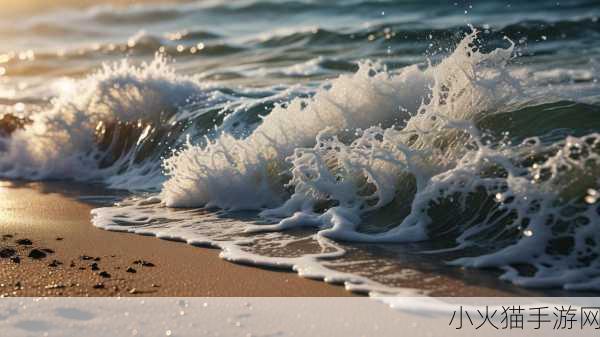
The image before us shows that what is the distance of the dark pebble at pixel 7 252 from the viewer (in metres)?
4.93

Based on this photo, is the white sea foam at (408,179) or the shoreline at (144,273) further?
the white sea foam at (408,179)

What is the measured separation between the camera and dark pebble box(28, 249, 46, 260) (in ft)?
16.2

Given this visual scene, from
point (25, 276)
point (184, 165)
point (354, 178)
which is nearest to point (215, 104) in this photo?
point (184, 165)

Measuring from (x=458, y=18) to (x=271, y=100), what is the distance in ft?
28.1

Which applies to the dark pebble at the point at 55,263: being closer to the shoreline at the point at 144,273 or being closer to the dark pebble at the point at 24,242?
the shoreline at the point at 144,273

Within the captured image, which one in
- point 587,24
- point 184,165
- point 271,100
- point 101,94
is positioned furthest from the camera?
point 587,24

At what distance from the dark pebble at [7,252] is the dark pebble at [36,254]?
4.2 inches

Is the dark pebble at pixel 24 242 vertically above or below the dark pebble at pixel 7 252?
above

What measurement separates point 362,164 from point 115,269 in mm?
1669

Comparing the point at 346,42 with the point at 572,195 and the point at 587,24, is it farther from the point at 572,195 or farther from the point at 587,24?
the point at 572,195

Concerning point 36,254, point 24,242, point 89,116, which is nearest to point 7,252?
point 36,254

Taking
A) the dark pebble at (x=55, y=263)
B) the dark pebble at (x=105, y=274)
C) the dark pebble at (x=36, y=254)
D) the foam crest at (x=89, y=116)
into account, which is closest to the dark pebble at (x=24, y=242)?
the dark pebble at (x=36, y=254)

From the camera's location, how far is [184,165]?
631 centimetres

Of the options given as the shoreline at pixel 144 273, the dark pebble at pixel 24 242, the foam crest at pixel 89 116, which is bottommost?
the shoreline at pixel 144 273
